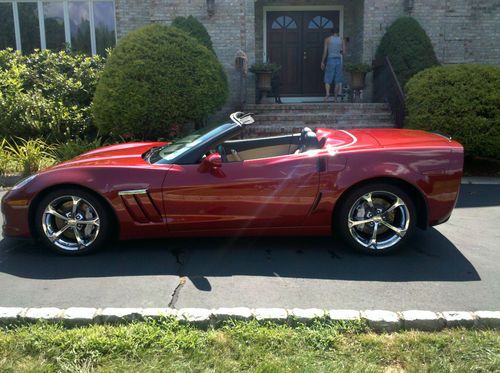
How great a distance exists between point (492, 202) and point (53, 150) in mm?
7457

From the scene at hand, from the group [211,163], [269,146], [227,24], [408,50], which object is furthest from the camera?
[227,24]

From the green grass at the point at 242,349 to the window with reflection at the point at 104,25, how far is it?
12.1 metres

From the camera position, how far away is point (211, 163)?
4230 millimetres

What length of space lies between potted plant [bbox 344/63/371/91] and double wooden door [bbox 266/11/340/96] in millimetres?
1739

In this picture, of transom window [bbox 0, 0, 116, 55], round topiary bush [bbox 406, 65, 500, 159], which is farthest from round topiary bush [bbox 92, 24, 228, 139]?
transom window [bbox 0, 0, 116, 55]

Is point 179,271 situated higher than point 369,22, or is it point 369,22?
point 369,22

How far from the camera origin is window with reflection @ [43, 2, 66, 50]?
13812 mm

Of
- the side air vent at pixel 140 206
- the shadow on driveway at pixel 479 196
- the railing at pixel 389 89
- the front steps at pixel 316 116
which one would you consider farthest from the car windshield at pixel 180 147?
the railing at pixel 389 89

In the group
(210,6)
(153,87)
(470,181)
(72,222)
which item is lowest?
(470,181)

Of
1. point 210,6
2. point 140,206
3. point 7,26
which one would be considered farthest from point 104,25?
point 140,206

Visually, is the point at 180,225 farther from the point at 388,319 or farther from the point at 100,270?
the point at 388,319

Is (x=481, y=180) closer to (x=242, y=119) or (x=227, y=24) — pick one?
(x=242, y=119)

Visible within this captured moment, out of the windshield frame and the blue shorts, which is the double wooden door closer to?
the blue shorts

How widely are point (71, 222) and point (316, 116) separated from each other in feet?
24.7
